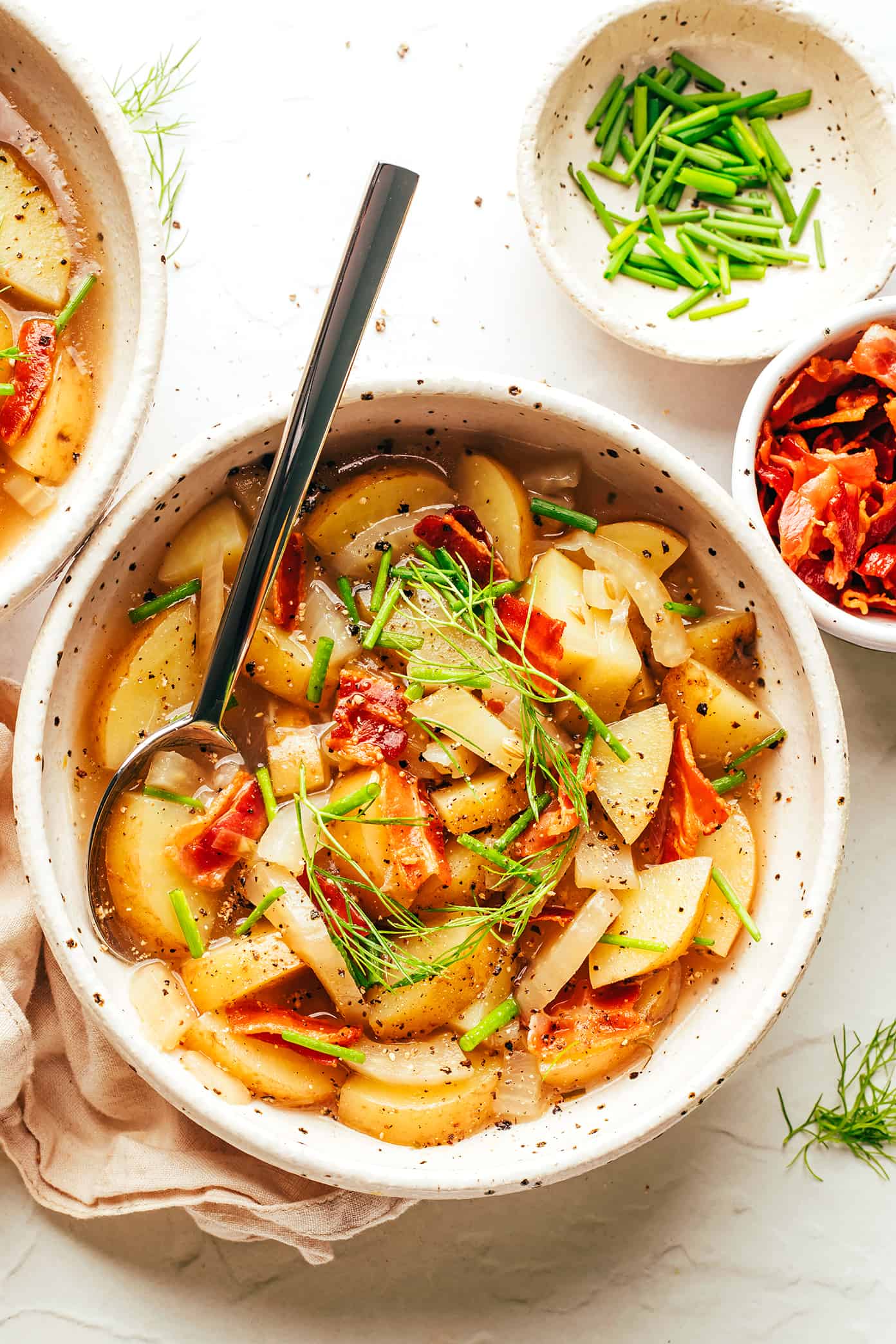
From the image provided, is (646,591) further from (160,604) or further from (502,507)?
(160,604)

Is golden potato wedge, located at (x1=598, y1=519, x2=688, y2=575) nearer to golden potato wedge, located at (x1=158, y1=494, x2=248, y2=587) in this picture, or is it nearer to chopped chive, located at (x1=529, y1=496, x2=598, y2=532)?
chopped chive, located at (x1=529, y1=496, x2=598, y2=532)

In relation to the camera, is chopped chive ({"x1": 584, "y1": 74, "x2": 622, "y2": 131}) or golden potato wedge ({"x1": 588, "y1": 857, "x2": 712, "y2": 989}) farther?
chopped chive ({"x1": 584, "y1": 74, "x2": 622, "y2": 131})

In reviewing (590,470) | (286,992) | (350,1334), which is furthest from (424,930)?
(350,1334)

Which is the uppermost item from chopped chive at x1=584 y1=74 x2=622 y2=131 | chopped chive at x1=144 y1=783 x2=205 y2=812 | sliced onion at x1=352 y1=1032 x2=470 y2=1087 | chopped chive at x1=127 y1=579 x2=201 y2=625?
chopped chive at x1=584 y1=74 x2=622 y2=131

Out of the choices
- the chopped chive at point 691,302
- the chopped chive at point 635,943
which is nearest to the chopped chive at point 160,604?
the chopped chive at point 635,943

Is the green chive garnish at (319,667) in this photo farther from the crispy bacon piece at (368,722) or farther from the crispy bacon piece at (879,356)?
the crispy bacon piece at (879,356)

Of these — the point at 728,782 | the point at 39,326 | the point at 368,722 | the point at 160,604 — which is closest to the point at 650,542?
the point at 728,782

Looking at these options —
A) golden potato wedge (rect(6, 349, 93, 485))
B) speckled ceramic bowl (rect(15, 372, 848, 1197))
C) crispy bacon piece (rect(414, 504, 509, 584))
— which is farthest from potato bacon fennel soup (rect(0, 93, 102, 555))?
crispy bacon piece (rect(414, 504, 509, 584))
